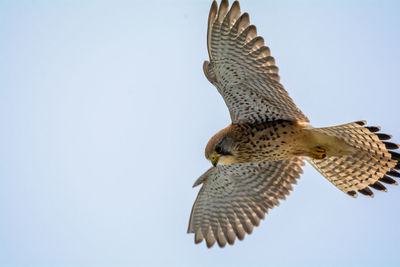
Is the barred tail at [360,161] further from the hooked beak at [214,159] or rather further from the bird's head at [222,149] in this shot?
the hooked beak at [214,159]

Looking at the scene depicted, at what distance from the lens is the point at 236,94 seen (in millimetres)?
6781

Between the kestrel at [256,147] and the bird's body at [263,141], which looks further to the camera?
the bird's body at [263,141]

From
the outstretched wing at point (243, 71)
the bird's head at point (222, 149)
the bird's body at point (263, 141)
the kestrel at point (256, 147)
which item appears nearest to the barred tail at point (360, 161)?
the kestrel at point (256, 147)

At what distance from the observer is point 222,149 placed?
6844 mm

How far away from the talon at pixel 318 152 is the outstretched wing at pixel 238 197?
20.6 inches

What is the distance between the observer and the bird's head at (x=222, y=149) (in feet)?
22.4

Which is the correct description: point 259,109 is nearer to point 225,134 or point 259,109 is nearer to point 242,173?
point 225,134

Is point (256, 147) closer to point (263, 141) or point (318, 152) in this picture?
point (263, 141)

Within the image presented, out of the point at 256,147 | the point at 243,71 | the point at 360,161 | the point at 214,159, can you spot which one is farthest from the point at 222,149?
the point at 360,161

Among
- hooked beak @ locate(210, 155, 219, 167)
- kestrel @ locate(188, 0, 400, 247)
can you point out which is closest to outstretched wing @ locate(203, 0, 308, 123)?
kestrel @ locate(188, 0, 400, 247)

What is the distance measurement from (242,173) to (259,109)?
1099 millimetres

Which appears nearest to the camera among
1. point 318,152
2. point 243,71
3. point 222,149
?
point 243,71

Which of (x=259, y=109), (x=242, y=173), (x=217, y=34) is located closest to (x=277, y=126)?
(x=259, y=109)

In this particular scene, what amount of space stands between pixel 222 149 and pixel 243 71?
3.49ft
